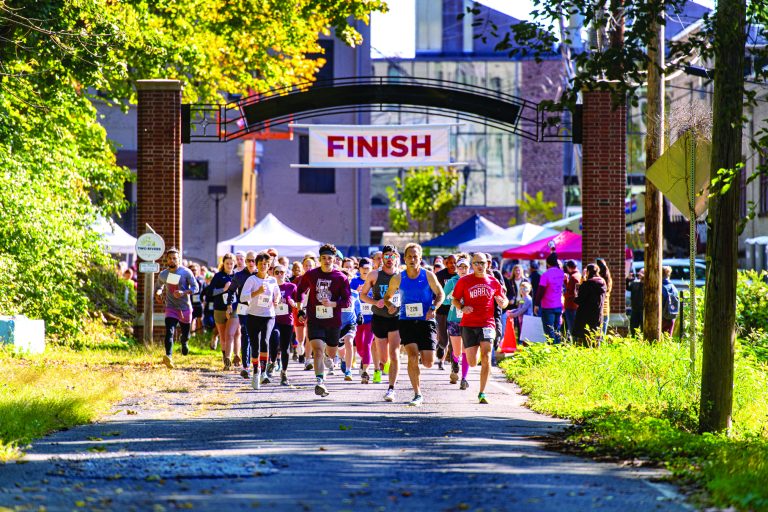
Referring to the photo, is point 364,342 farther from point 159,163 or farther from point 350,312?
point 159,163

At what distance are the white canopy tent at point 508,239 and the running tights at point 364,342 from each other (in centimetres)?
1568

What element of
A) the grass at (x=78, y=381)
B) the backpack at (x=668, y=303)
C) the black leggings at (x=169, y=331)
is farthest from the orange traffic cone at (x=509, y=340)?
the black leggings at (x=169, y=331)

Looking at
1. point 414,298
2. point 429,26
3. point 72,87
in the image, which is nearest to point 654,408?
point 414,298

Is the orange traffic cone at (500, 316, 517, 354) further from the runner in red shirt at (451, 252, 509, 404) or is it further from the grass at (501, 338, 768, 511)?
the runner in red shirt at (451, 252, 509, 404)

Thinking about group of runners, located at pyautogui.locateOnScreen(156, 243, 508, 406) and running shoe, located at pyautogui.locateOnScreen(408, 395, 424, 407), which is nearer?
running shoe, located at pyautogui.locateOnScreen(408, 395, 424, 407)

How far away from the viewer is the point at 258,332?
1655cm

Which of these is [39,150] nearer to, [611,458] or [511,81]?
[611,458]

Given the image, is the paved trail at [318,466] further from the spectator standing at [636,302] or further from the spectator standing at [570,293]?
the spectator standing at [636,302]

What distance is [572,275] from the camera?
22.9 m

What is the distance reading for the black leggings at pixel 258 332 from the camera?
1653 centimetres

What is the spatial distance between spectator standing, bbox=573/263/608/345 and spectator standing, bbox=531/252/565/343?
2.80 metres

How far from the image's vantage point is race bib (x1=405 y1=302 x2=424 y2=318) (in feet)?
47.7

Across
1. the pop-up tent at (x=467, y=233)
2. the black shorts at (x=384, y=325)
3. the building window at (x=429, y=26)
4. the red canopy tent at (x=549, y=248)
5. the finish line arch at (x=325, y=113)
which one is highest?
the building window at (x=429, y=26)

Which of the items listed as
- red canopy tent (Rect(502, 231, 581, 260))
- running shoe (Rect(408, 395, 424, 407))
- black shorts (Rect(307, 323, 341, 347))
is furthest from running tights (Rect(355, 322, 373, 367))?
red canopy tent (Rect(502, 231, 581, 260))
